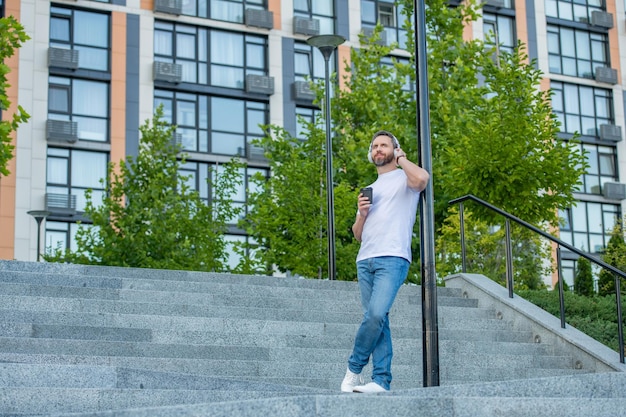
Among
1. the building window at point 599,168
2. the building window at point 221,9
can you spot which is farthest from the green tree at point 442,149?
the building window at point 599,168

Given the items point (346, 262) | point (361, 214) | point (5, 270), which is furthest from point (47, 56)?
point (361, 214)

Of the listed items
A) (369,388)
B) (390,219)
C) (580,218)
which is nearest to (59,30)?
(580,218)

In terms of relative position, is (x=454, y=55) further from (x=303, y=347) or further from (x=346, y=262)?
(x=303, y=347)

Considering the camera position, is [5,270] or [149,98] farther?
[149,98]

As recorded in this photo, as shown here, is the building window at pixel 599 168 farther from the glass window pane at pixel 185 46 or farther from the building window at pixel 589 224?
the glass window pane at pixel 185 46

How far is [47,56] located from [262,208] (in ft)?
50.5

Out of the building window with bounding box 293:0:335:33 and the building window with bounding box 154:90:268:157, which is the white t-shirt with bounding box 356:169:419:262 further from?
the building window with bounding box 293:0:335:33

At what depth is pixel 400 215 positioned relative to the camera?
7.11 meters

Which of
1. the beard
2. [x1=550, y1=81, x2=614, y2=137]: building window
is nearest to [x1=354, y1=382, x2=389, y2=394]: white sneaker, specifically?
the beard

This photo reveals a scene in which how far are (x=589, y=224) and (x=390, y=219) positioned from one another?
39.6 meters

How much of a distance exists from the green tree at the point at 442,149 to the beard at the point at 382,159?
10632 millimetres

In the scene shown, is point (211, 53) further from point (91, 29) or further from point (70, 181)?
point (70, 181)

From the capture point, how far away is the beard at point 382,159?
7301mm

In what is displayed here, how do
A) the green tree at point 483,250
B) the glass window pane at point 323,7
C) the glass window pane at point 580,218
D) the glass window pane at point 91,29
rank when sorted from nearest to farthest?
the green tree at point 483,250 < the glass window pane at point 91,29 < the glass window pane at point 323,7 < the glass window pane at point 580,218
